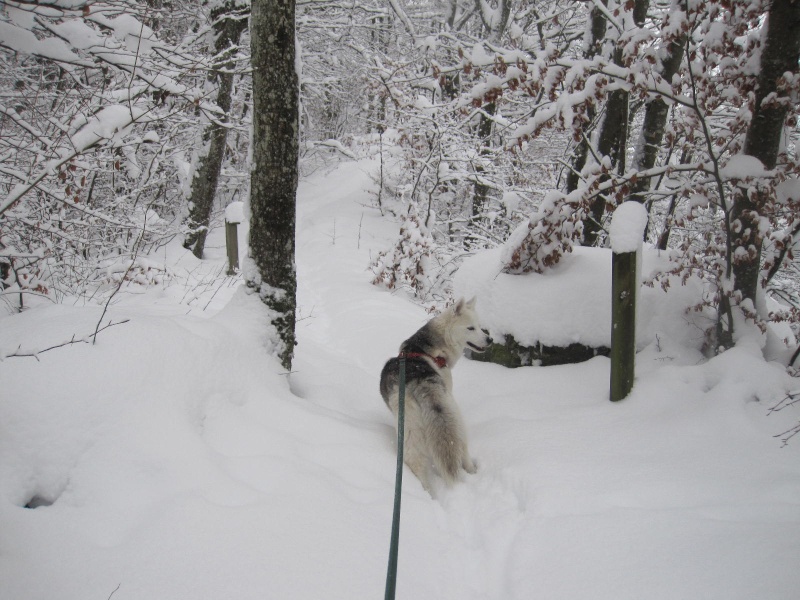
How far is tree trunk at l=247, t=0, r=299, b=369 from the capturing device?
3533 mm

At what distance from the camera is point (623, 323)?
12.5 ft

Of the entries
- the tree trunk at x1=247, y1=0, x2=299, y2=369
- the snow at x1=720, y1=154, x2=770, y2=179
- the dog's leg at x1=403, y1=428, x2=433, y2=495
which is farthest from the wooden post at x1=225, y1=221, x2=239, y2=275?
the snow at x1=720, y1=154, x2=770, y2=179

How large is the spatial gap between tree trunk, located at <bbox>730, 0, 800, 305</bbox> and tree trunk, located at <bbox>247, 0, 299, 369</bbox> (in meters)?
3.71

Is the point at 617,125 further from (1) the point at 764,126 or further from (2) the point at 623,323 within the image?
(2) the point at 623,323

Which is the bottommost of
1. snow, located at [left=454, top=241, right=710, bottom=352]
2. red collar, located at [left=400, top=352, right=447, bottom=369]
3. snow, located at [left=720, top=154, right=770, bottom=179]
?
red collar, located at [left=400, top=352, right=447, bottom=369]

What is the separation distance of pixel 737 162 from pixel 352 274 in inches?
320

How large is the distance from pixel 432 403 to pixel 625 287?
192 centimetres

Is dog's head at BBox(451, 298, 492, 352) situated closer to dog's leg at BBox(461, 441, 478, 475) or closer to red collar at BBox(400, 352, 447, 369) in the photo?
red collar at BBox(400, 352, 447, 369)

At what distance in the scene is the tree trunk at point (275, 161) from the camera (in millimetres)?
3533

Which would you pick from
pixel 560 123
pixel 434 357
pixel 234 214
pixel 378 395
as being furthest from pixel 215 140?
pixel 560 123

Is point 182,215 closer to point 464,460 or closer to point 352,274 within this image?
point 352,274

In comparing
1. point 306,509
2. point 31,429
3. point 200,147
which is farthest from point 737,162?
point 200,147

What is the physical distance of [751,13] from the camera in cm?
332

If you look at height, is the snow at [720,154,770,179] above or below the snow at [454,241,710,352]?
above
